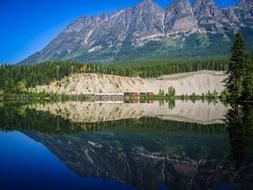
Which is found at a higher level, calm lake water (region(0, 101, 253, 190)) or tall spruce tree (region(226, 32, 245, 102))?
tall spruce tree (region(226, 32, 245, 102))

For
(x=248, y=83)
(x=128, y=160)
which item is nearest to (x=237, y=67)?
(x=248, y=83)

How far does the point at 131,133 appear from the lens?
45969 millimetres

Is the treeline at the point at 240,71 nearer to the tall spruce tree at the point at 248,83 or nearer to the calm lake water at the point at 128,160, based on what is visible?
the tall spruce tree at the point at 248,83

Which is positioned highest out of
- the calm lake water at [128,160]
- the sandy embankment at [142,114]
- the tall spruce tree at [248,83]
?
the tall spruce tree at [248,83]

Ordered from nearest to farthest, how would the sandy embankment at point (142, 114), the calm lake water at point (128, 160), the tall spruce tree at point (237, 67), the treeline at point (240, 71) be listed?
the calm lake water at point (128, 160) → the sandy embankment at point (142, 114) → the treeline at point (240, 71) → the tall spruce tree at point (237, 67)

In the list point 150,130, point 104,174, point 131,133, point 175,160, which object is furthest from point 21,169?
point 150,130

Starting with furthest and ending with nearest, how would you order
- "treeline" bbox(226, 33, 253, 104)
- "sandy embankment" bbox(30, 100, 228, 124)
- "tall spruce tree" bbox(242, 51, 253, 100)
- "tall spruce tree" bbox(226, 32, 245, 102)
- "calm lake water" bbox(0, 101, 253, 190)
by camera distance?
"tall spruce tree" bbox(226, 32, 245, 102)
"treeline" bbox(226, 33, 253, 104)
"tall spruce tree" bbox(242, 51, 253, 100)
"sandy embankment" bbox(30, 100, 228, 124)
"calm lake water" bbox(0, 101, 253, 190)

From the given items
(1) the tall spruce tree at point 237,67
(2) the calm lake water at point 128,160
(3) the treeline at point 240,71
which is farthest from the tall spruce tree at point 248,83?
(2) the calm lake water at point 128,160

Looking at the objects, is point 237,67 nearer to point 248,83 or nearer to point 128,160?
point 248,83

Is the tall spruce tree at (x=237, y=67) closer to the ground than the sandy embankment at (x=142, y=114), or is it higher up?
higher up

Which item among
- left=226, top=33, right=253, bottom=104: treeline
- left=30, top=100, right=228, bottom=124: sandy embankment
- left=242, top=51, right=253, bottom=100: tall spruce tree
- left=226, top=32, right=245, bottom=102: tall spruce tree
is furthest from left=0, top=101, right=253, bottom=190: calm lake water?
left=226, top=32, right=245, bottom=102: tall spruce tree

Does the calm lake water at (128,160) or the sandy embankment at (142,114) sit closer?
the calm lake water at (128,160)

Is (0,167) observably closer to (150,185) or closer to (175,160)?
(150,185)

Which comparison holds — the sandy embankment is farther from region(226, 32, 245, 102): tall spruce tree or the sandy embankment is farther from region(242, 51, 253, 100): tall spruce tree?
region(226, 32, 245, 102): tall spruce tree
